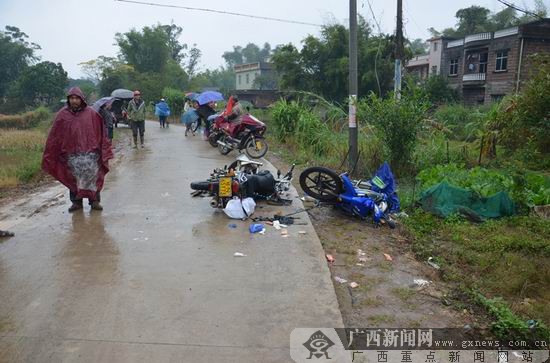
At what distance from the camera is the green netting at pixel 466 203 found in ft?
21.9

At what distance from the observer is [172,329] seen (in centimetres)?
336

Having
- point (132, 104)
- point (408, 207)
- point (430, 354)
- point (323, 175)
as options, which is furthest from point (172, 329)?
point (132, 104)

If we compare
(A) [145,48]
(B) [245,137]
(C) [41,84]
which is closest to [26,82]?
(C) [41,84]

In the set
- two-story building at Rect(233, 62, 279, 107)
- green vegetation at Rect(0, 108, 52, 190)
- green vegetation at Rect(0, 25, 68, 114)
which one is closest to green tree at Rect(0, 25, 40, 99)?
green vegetation at Rect(0, 25, 68, 114)

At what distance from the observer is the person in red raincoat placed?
20.1 ft

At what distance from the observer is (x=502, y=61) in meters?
29.8

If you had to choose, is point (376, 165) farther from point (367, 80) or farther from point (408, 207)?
point (367, 80)

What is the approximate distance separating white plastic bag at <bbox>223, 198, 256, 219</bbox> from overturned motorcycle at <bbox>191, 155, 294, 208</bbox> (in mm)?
180

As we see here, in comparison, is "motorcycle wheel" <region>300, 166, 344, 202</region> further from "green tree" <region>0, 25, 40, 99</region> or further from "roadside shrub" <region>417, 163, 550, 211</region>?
"green tree" <region>0, 25, 40, 99</region>

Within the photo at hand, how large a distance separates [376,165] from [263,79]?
49.1 meters

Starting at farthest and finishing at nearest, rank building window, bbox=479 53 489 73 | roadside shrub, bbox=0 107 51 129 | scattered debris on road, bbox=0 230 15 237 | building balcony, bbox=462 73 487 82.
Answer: building window, bbox=479 53 489 73
building balcony, bbox=462 73 487 82
roadside shrub, bbox=0 107 51 129
scattered debris on road, bbox=0 230 15 237

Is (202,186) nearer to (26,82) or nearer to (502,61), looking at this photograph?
(502,61)

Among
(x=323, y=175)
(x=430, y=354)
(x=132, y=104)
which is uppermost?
(x=132, y=104)

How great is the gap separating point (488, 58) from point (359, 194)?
2907cm
